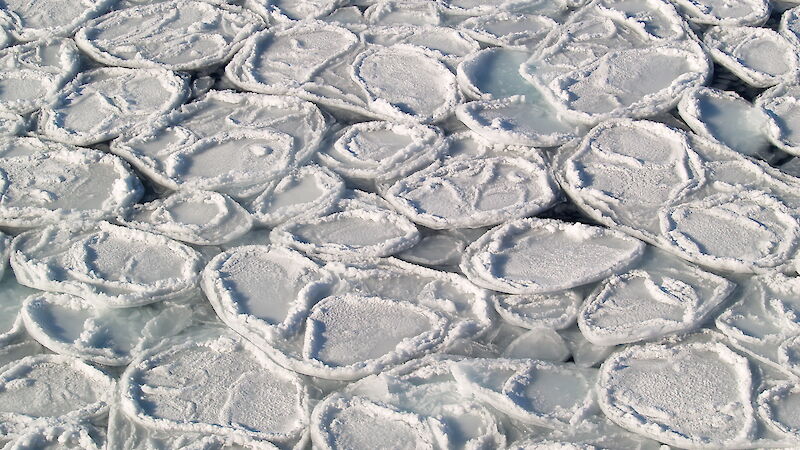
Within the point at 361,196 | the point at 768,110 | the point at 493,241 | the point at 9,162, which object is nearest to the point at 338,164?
the point at 361,196

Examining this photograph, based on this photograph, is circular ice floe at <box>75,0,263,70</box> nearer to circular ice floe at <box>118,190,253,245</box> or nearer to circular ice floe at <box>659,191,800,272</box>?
circular ice floe at <box>118,190,253,245</box>

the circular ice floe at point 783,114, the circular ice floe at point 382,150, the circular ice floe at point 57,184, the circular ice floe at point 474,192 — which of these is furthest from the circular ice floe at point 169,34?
the circular ice floe at point 783,114

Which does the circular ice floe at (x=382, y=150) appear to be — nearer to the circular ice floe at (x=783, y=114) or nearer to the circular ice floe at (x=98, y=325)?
the circular ice floe at (x=98, y=325)

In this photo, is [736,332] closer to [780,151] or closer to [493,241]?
[493,241]

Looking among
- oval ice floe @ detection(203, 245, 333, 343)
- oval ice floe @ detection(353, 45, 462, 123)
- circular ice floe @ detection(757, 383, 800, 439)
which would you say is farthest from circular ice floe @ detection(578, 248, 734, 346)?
oval ice floe @ detection(353, 45, 462, 123)

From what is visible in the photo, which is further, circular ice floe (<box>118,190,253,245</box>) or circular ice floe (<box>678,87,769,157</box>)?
circular ice floe (<box>678,87,769,157</box>)

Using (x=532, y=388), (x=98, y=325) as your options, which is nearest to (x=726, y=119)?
(x=532, y=388)

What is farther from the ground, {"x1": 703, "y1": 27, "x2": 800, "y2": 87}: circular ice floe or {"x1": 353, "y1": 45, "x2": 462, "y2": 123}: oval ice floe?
{"x1": 703, "y1": 27, "x2": 800, "y2": 87}: circular ice floe
